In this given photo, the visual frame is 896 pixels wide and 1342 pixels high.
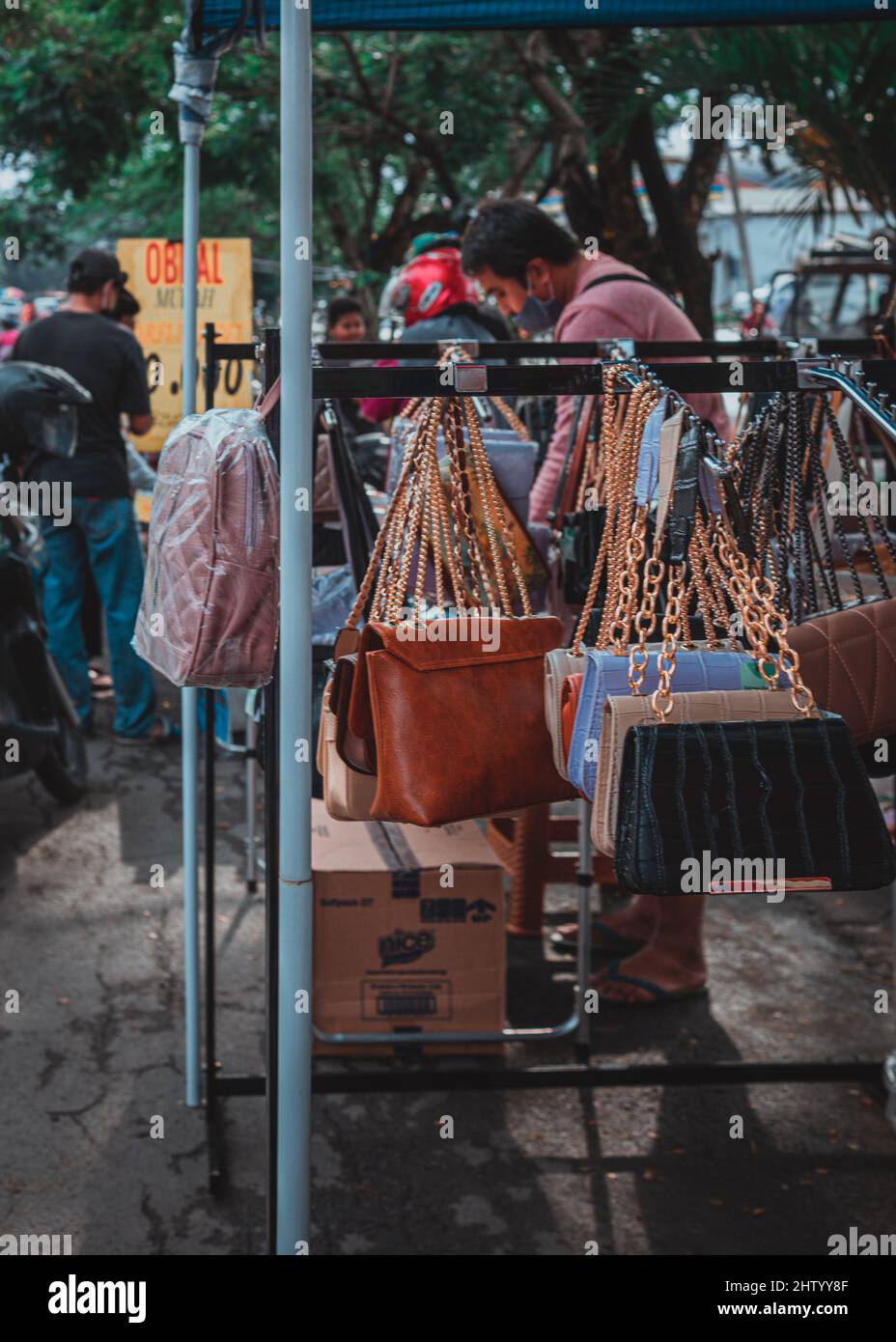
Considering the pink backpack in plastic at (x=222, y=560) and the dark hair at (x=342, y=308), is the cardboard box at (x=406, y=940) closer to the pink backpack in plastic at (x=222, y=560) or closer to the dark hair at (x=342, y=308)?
the pink backpack in plastic at (x=222, y=560)

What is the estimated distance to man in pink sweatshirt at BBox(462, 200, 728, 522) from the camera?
3623 mm

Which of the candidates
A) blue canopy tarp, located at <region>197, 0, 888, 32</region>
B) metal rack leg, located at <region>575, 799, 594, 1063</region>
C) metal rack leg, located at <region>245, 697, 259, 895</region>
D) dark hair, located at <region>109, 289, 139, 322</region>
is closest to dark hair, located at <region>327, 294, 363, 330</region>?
dark hair, located at <region>109, 289, 139, 322</region>

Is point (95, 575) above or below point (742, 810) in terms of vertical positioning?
below

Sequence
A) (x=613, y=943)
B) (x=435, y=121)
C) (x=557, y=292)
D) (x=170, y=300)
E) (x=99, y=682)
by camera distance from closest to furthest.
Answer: (x=557, y=292)
(x=613, y=943)
(x=170, y=300)
(x=99, y=682)
(x=435, y=121)

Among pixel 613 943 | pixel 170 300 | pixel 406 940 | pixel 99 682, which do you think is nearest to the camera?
pixel 406 940

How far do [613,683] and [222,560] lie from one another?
0.62 m

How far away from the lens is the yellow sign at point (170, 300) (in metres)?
7.58

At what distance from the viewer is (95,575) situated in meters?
6.60

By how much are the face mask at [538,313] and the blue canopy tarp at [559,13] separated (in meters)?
0.69

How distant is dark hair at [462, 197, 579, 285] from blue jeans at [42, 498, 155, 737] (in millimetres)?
3036

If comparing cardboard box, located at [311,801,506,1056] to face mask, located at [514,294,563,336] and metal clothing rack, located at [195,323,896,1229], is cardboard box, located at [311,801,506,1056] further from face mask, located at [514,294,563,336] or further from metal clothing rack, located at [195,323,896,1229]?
face mask, located at [514,294,563,336]

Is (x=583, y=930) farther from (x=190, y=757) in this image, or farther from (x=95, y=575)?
(x=95, y=575)

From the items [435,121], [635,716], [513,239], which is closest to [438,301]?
[513,239]

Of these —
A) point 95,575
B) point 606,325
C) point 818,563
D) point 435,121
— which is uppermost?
point 435,121
